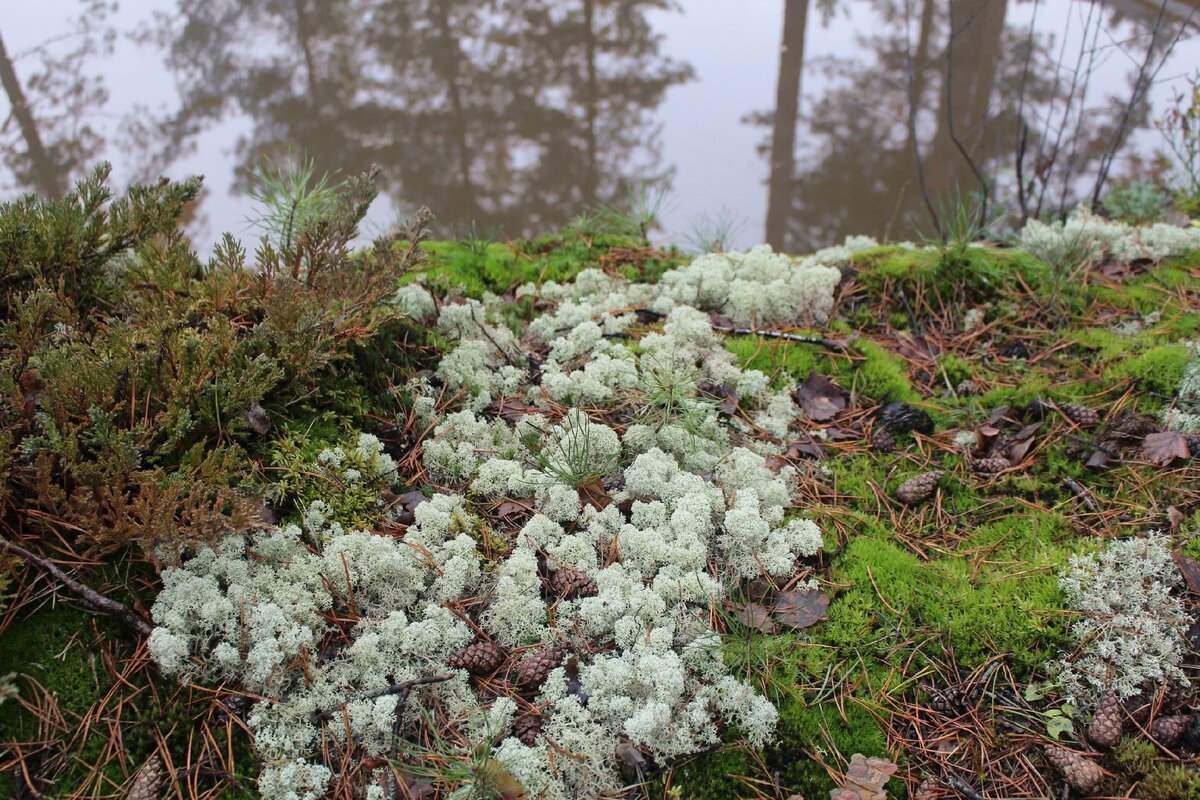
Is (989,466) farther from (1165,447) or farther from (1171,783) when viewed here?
(1171,783)

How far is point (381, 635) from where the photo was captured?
2494mm

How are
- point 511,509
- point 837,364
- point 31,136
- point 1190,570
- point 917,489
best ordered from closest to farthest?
point 1190,570, point 511,509, point 917,489, point 837,364, point 31,136

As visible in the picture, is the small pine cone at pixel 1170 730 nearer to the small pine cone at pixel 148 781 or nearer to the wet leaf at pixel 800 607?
the wet leaf at pixel 800 607

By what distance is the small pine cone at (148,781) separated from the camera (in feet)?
7.00

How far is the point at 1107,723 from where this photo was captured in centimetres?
229

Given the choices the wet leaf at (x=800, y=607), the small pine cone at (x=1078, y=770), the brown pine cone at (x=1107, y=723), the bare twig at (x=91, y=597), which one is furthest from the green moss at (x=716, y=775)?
the bare twig at (x=91, y=597)

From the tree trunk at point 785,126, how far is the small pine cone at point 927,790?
680 centimetres

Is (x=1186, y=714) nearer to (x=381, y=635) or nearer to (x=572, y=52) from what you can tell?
(x=381, y=635)

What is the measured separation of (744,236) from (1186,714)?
237 inches

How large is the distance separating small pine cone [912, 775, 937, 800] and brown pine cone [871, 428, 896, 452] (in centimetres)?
147

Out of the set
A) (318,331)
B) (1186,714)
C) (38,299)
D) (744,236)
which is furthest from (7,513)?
(744,236)

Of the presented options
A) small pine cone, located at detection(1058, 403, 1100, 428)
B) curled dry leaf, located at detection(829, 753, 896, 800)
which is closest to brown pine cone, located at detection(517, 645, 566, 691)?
curled dry leaf, located at detection(829, 753, 896, 800)

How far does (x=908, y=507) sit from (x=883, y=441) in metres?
0.36

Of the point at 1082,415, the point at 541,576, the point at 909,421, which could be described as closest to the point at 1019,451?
the point at 1082,415
